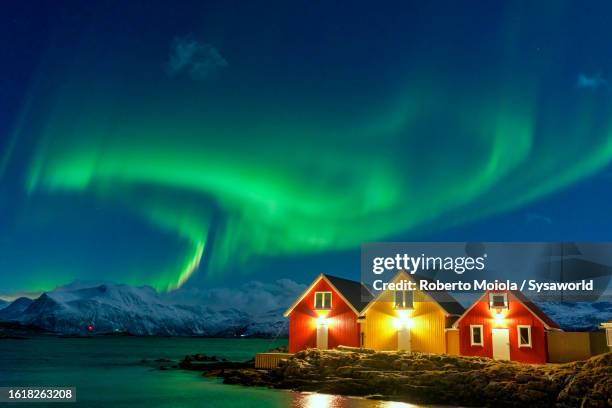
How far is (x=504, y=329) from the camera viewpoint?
40.3 meters

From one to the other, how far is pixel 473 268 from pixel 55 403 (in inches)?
1255

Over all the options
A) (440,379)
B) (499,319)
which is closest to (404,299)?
(499,319)

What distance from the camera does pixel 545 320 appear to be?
41.4m

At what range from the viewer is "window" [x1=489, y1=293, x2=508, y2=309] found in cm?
4028

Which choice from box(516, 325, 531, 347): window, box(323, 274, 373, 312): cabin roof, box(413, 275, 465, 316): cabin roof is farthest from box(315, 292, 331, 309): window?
box(516, 325, 531, 347): window

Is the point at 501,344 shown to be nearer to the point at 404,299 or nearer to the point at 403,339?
the point at 403,339

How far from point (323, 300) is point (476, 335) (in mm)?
11457

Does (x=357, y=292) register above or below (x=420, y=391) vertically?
above

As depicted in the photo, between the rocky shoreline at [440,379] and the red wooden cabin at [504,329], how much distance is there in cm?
493

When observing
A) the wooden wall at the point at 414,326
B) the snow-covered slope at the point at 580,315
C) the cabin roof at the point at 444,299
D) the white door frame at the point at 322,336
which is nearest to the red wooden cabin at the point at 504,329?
the wooden wall at the point at 414,326

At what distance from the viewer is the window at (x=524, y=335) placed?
39.7m

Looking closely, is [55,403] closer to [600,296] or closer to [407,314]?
[407,314]

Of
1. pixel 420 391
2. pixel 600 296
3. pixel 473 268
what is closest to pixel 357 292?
pixel 473 268

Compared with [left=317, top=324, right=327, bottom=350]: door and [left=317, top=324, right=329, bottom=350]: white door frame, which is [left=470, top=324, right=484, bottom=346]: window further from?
[left=317, top=324, right=327, bottom=350]: door
